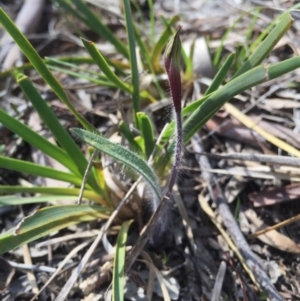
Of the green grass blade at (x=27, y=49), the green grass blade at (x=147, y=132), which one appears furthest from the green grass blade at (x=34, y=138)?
the green grass blade at (x=147, y=132)

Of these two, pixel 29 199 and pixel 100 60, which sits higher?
pixel 100 60

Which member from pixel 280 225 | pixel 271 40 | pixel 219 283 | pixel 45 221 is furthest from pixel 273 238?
pixel 45 221

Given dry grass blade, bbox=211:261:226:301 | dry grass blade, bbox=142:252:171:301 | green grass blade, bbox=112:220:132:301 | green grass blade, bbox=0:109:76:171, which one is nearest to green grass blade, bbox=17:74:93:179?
green grass blade, bbox=0:109:76:171

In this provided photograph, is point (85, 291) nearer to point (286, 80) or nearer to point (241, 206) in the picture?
point (241, 206)

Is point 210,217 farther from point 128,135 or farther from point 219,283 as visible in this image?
point 128,135

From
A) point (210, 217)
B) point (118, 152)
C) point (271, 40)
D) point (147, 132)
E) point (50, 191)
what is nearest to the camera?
point (118, 152)

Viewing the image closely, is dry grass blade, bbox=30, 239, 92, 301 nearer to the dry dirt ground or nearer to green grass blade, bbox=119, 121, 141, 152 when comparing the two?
the dry dirt ground

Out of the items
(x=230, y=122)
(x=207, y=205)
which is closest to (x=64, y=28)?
(x=230, y=122)
